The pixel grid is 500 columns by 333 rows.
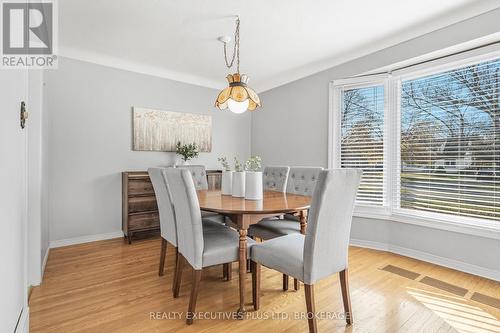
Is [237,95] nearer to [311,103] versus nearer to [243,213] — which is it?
[243,213]

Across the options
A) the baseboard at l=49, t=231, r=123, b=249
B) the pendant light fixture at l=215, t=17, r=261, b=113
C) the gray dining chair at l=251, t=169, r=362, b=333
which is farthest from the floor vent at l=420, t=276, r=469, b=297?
the baseboard at l=49, t=231, r=123, b=249

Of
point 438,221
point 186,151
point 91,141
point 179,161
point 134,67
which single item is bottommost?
point 438,221

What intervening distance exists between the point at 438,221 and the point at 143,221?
3488 millimetres

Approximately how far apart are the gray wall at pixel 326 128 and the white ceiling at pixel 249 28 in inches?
4.8

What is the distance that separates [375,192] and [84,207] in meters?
3.75

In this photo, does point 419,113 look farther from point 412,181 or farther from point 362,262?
→ point 362,262

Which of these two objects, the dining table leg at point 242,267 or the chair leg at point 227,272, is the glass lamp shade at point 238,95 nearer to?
the dining table leg at point 242,267

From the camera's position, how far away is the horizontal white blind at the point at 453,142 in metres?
2.60

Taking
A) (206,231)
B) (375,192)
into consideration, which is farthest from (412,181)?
(206,231)

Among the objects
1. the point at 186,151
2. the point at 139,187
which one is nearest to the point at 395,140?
the point at 186,151

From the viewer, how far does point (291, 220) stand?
2812mm

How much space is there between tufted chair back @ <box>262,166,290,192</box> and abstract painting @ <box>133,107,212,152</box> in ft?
5.16

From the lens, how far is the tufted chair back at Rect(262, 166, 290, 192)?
10.4 ft

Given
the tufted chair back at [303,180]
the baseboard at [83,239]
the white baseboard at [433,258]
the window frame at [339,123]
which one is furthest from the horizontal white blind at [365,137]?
the baseboard at [83,239]
